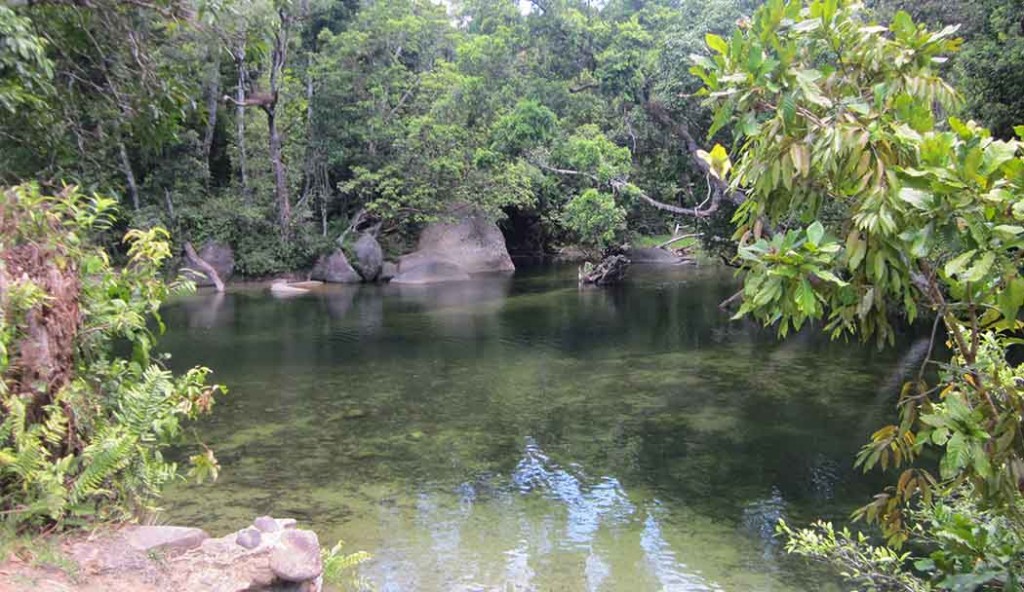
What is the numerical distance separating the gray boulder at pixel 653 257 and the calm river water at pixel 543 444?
1171 centimetres

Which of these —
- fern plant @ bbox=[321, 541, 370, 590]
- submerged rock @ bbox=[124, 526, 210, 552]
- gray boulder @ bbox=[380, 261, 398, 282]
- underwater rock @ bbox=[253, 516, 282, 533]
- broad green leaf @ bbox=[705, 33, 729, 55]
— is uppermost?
broad green leaf @ bbox=[705, 33, 729, 55]

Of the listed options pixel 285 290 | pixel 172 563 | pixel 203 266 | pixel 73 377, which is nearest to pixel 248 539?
pixel 172 563

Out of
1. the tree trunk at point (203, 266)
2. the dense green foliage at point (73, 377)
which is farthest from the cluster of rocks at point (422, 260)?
the dense green foliage at point (73, 377)

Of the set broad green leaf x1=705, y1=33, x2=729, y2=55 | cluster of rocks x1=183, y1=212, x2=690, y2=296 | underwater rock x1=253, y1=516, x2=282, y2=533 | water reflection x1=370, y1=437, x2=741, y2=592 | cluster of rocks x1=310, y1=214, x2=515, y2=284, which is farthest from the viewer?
cluster of rocks x1=310, y1=214, x2=515, y2=284

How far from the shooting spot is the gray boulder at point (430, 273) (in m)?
23.5

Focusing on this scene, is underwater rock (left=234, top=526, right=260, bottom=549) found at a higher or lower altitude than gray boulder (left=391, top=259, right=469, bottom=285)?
lower

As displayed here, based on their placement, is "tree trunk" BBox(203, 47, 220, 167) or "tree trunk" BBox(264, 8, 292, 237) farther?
"tree trunk" BBox(264, 8, 292, 237)

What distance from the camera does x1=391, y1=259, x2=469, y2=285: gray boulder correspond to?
77.1ft

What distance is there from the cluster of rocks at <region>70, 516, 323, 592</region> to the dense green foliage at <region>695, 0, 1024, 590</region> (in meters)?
2.74

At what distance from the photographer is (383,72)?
24.0 m

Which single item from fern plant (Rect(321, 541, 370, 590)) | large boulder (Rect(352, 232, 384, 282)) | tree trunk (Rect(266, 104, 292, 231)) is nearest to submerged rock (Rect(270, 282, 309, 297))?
large boulder (Rect(352, 232, 384, 282))

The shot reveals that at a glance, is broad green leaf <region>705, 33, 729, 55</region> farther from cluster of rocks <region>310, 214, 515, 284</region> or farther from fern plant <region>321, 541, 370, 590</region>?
cluster of rocks <region>310, 214, 515, 284</region>

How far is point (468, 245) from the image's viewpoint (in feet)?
83.8

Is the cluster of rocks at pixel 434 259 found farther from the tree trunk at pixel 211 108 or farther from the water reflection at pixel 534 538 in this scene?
the water reflection at pixel 534 538
